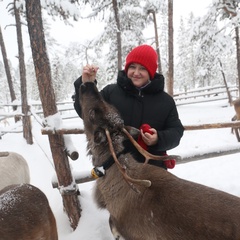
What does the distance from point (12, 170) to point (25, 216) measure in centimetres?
215

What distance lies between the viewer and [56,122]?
3283 mm

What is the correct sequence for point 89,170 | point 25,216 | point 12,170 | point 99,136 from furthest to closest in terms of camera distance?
point 12,170 < point 89,170 < point 25,216 < point 99,136

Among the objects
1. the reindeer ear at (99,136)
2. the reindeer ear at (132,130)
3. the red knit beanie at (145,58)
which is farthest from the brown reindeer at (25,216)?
the red knit beanie at (145,58)

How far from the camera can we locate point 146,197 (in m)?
1.90

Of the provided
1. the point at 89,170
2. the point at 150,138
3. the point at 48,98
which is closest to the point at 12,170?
the point at 89,170

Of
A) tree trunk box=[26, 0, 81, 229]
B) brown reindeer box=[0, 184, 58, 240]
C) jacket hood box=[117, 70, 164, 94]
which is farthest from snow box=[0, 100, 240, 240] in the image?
jacket hood box=[117, 70, 164, 94]

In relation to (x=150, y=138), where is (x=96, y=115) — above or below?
above

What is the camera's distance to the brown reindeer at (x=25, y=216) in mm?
2104

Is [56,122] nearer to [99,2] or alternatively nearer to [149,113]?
[149,113]

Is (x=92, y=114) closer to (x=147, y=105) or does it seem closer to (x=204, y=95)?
(x=147, y=105)

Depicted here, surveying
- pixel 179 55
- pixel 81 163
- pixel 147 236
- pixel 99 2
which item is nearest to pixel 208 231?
pixel 147 236

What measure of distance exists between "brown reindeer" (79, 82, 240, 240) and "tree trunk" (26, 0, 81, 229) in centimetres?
101

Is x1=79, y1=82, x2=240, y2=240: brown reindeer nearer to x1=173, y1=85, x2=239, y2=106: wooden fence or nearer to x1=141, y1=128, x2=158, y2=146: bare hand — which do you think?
x1=141, y1=128, x2=158, y2=146: bare hand

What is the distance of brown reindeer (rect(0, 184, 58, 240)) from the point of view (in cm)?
210
